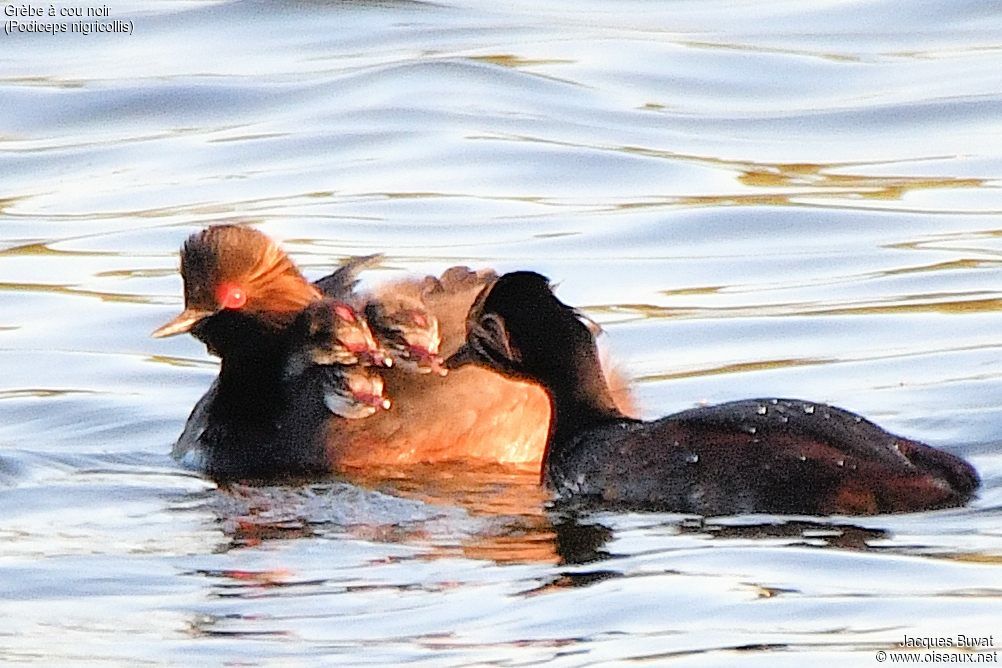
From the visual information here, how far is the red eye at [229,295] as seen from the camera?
38.8 ft

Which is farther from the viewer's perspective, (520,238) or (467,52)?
(467,52)

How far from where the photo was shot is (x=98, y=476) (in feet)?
38.0

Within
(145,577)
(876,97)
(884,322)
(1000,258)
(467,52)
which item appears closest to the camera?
(145,577)

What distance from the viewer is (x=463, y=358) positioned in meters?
11.4

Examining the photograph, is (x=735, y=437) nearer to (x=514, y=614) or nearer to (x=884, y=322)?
(x=514, y=614)

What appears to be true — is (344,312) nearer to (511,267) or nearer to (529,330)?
(529,330)

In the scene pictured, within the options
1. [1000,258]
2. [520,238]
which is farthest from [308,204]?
[1000,258]

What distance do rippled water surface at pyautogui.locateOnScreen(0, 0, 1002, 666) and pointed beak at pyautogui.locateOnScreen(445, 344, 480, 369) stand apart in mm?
516

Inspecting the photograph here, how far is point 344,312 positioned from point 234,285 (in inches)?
20.5

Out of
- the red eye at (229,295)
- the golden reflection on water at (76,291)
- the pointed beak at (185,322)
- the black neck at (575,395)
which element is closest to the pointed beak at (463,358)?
the black neck at (575,395)

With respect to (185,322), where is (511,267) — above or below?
below

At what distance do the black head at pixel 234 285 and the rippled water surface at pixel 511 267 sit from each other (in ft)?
2.29

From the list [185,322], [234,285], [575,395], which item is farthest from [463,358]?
[185,322]

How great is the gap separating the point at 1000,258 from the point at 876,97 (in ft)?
17.0
